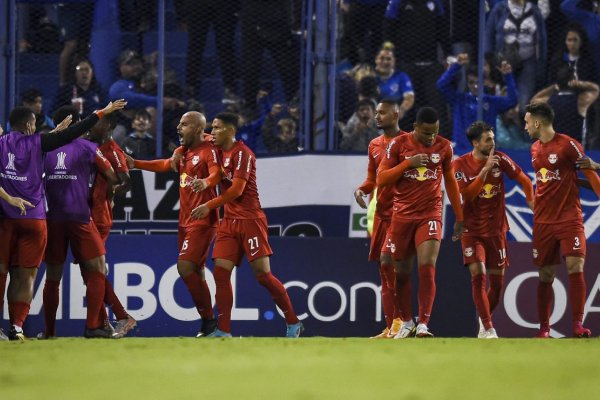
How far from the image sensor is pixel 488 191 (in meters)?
11.9

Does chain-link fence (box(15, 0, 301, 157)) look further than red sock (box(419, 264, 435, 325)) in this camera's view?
Yes

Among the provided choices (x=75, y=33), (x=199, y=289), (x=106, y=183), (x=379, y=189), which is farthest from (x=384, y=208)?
(x=75, y=33)

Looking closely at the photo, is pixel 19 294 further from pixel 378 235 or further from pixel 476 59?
pixel 476 59

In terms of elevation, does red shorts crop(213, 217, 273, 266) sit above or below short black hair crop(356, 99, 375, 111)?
below

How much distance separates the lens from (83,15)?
14.2 metres

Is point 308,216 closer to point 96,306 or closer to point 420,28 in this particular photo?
point 420,28

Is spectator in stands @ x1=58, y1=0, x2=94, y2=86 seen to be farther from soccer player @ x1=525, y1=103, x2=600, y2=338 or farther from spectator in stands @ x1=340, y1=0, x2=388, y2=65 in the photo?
soccer player @ x1=525, y1=103, x2=600, y2=338

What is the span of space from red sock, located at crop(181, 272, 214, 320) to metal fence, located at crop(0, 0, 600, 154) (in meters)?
2.88

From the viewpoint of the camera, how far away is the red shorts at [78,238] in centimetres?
1036

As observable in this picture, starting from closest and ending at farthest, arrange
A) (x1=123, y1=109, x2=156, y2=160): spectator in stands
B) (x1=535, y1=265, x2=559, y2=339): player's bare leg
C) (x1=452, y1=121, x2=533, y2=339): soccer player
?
(x1=535, y1=265, x2=559, y2=339): player's bare leg → (x1=452, y1=121, x2=533, y2=339): soccer player → (x1=123, y1=109, x2=156, y2=160): spectator in stands

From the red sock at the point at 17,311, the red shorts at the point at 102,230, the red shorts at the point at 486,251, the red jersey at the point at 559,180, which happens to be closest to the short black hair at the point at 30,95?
the red shorts at the point at 102,230

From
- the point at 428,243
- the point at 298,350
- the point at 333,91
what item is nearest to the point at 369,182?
the point at 428,243

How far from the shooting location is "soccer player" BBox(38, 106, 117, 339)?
10.3m

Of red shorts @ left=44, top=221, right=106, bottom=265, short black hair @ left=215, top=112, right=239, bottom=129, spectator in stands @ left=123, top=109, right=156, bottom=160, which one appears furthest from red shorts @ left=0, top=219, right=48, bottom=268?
spectator in stands @ left=123, top=109, right=156, bottom=160
